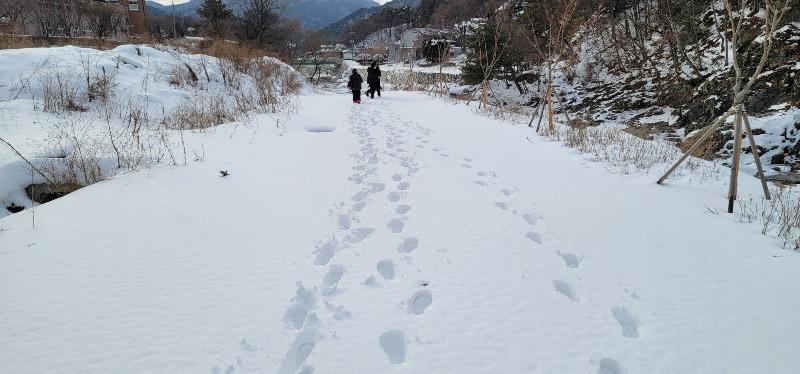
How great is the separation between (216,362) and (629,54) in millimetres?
20310

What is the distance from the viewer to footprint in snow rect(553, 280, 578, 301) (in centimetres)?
230

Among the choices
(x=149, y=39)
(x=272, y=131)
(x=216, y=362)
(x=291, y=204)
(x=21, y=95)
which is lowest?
(x=216, y=362)

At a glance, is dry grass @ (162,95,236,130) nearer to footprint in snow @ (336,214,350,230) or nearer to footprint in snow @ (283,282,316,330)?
footprint in snow @ (336,214,350,230)

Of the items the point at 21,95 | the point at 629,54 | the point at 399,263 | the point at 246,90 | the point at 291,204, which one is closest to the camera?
the point at 399,263

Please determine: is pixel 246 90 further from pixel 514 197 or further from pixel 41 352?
pixel 41 352

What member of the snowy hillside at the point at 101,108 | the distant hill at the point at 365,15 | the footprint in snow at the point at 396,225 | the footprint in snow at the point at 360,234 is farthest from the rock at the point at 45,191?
the distant hill at the point at 365,15

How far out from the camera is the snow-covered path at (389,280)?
1836 mm

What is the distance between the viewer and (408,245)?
2.99 metres

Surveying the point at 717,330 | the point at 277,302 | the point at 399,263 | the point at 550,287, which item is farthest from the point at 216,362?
the point at 717,330

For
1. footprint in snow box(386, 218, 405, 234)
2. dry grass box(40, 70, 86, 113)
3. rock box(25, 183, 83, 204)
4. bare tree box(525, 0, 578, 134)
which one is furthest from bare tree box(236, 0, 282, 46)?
footprint in snow box(386, 218, 405, 234)

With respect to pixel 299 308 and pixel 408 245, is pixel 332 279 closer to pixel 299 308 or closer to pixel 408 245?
pixel 299 308

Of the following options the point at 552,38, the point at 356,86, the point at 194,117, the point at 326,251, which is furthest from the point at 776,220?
the point at 356,86

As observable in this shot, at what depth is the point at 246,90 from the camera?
40.9 ft

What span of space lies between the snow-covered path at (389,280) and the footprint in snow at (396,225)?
0.06 feet
